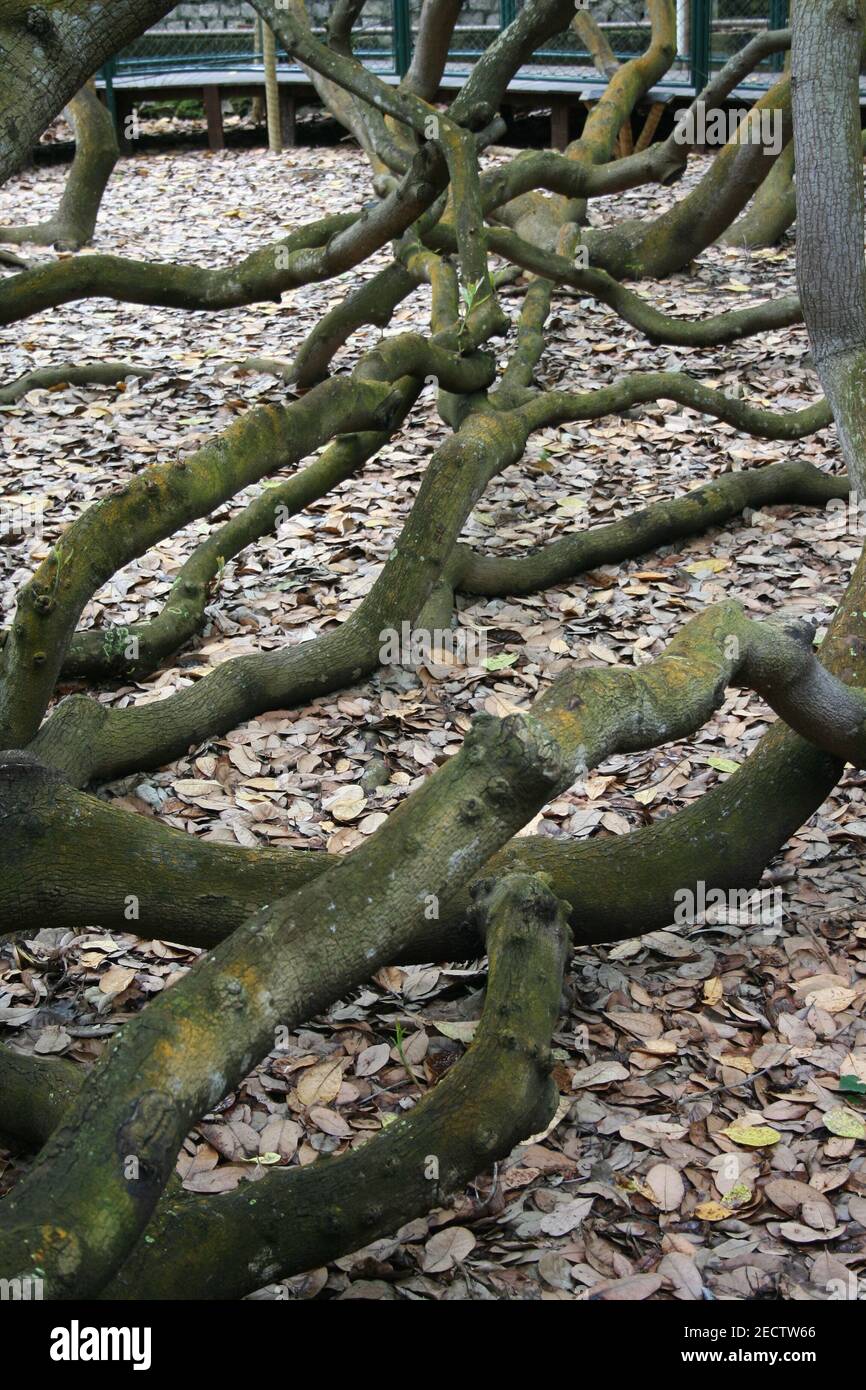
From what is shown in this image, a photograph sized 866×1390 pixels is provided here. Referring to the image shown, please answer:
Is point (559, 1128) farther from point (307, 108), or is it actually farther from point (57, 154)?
point (307, 108)

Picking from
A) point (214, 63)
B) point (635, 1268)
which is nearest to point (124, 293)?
point (635, 1268)

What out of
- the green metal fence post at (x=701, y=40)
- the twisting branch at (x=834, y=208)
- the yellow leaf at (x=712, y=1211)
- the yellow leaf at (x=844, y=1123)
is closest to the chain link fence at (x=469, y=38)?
the green metal fence post at (x=701, y=40)

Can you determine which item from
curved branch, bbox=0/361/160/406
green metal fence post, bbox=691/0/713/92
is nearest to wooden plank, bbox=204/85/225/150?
green metal fence post, bbox=691/0/713/92

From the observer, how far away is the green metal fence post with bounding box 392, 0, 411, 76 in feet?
42.6

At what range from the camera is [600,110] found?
8.84m

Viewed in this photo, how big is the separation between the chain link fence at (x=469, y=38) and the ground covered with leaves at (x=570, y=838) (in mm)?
5857

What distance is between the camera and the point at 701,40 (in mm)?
11688

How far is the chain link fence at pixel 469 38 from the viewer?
39.7 ft

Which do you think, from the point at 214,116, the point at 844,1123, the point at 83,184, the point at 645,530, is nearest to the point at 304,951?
the point at 844,1123

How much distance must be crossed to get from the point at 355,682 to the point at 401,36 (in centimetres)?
1062

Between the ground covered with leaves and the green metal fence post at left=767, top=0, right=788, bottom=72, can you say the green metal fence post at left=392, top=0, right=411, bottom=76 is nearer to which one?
the green metal fence post at left=767, top=0, right=788, bottom=72

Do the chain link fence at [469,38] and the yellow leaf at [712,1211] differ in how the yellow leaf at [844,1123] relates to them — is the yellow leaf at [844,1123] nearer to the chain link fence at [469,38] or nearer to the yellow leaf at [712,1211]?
the yellow leaf at [712,1211]

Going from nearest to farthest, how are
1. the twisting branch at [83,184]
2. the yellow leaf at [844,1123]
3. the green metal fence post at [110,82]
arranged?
1. the yellow leaf at [844,1123]
2. the twisting branch at [83,184]
3. the green metal fence post at [110,82]
